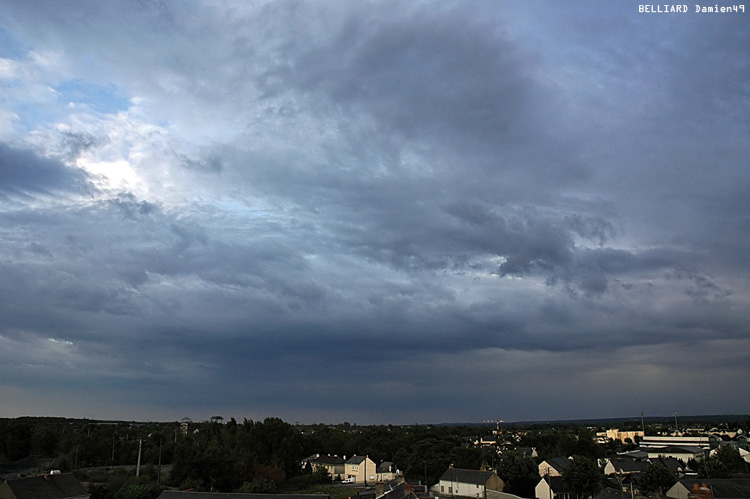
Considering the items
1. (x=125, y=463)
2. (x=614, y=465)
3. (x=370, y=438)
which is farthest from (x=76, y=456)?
(x=614, y=465)

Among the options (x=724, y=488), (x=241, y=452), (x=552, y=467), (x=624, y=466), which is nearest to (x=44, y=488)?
(x=241, y=452)

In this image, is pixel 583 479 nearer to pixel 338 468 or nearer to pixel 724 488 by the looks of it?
pixel 724 488

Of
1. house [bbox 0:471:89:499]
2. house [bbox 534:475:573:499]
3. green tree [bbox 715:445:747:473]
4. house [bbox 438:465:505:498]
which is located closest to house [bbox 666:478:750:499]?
house [bbox 534:475:573:499]

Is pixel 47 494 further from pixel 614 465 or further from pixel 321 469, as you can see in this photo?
pixel 614 465

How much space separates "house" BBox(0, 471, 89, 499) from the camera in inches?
1658

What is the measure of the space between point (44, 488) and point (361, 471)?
50961mm

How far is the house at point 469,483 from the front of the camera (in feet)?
211

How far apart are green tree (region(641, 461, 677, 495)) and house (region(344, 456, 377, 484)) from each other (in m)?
41.1

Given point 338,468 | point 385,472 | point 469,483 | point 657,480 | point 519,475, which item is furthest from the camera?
point 338,468

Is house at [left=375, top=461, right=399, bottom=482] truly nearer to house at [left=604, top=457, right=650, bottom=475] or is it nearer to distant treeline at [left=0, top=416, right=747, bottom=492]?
distant treeline at [left=0, top=416, right=747, bottom=492]

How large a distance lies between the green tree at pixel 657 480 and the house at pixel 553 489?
8169 mm

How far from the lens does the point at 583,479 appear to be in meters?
56.9

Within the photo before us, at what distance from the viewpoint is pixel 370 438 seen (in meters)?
113

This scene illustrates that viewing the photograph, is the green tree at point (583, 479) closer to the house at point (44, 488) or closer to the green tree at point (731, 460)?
the green tree at point (731, 460)
